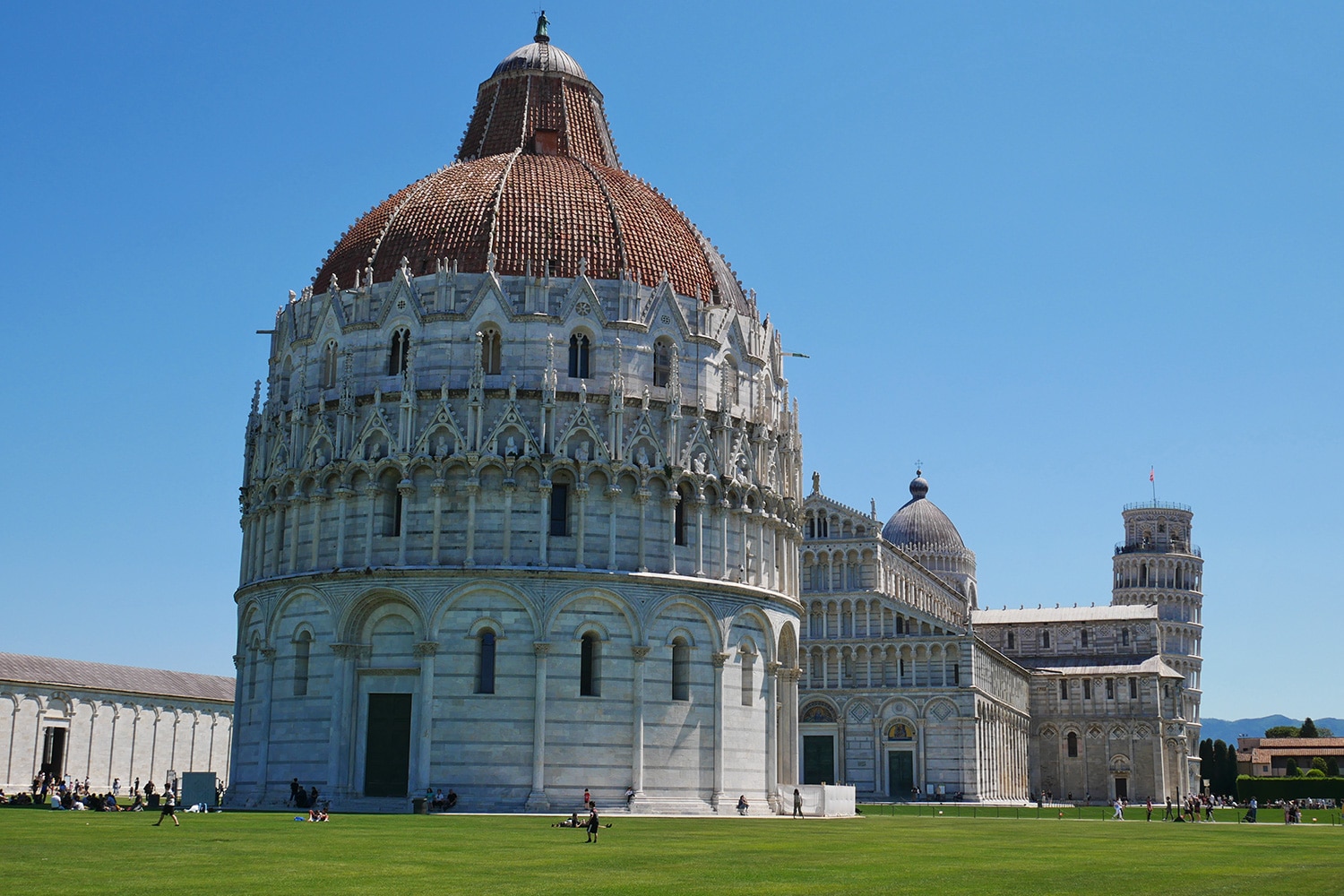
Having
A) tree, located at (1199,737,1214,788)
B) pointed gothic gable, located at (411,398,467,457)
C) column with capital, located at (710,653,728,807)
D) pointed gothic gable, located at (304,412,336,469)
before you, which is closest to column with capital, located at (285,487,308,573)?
pointed gothic gable, located at (304,412,336,469)

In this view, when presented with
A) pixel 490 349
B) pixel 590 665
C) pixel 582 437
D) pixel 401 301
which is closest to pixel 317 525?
pixel 401 301

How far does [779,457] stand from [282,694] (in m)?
21.9

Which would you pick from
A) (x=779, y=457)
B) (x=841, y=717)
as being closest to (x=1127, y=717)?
(x=841, y=717)

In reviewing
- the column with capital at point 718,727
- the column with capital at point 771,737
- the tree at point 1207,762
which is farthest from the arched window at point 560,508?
the tree at point 1207,762

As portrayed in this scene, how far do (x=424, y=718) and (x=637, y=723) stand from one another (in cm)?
753

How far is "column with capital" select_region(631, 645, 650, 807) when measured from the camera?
178ft

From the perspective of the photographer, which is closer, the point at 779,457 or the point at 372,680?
the point at 372,680

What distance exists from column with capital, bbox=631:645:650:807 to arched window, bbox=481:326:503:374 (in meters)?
11.8

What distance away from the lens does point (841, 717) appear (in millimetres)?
104500

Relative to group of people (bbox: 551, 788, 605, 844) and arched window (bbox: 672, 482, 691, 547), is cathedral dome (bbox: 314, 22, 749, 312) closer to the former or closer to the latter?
arched window (bbox: 672, 482, 691, 547)

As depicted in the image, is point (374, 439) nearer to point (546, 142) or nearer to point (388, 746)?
point (388, 746)

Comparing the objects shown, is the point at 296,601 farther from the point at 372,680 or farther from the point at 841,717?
the point at 841,717

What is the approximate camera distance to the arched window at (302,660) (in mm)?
56625

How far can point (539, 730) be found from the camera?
53719 mm
